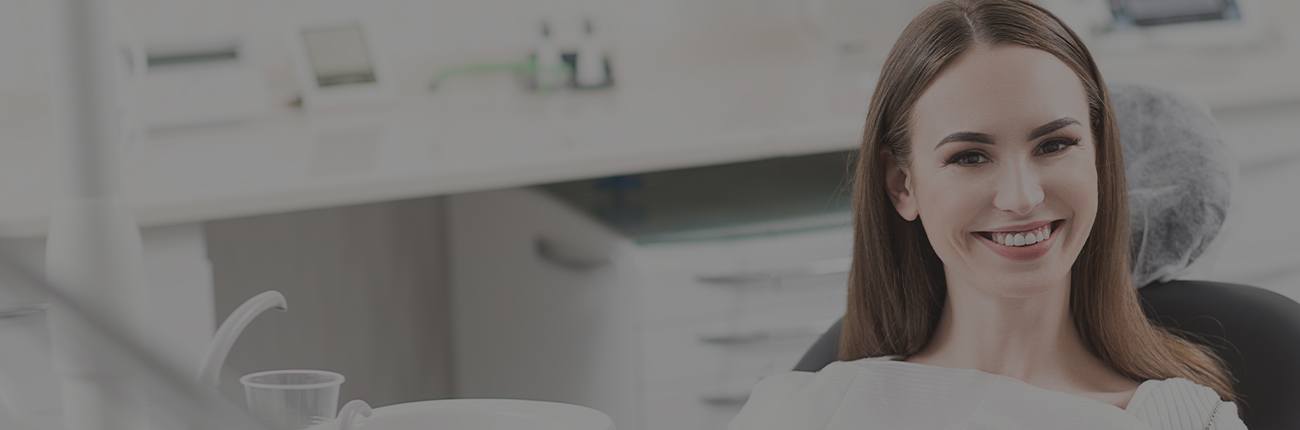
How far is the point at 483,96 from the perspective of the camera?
2881 mm

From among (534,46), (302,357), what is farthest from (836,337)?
(534,46)

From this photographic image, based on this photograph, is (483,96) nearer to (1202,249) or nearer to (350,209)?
(350,209)

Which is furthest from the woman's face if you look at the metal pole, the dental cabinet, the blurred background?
the dental cabinet

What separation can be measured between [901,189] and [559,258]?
1127 millimetres

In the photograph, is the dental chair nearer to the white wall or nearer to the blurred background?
the blurred background

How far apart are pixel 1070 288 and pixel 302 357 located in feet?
5.36

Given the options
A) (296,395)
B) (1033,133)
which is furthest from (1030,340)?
(296,395)

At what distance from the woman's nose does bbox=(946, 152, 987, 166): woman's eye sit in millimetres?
28

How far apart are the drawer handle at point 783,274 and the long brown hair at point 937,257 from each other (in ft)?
2.69

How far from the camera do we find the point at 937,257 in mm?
1400

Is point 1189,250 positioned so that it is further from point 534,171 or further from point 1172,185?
point 534,171

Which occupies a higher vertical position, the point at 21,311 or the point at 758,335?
the point at 21,311

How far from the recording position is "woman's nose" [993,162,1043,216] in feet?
3.92

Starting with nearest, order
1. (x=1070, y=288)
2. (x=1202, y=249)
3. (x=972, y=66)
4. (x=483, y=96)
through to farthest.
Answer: (x=972, y=66) → (x=1070, y=288) → (x=1202, y=249) → (x=483, y=96)
